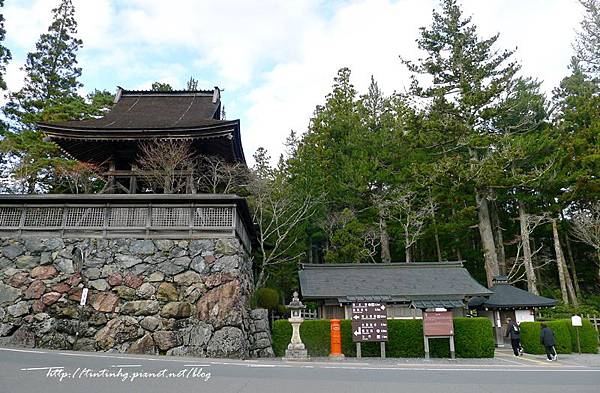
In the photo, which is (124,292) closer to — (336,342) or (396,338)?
(336,342)

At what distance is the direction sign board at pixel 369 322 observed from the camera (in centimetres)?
1372

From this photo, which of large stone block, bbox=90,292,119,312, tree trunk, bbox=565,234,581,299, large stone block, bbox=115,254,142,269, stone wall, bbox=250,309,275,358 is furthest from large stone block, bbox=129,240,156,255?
tree trunk, bbox=565,234,581,299

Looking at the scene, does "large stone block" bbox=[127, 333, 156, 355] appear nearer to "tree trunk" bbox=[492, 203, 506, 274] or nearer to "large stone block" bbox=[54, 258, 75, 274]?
"large stone block" bbox=[54, 258, 75, 274]

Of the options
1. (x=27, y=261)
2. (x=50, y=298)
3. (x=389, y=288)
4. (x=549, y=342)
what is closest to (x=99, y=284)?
(x=50, y=298)

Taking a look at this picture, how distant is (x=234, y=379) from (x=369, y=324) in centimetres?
751

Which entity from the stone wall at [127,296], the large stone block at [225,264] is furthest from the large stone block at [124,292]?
the large stone block at [225,264]

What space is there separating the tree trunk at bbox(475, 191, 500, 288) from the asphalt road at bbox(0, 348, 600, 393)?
14752 millimetres

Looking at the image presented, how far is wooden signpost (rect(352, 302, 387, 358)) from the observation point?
1372 cm

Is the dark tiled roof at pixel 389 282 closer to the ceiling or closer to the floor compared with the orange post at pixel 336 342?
→ closer to the ceiling

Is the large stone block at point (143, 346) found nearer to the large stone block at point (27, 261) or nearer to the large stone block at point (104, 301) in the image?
the large stone block at point (104, 301)

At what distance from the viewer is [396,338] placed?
47.9 feet

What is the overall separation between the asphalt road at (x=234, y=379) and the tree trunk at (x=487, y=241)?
14.8 metres

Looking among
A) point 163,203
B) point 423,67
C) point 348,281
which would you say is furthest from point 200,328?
point 423,67

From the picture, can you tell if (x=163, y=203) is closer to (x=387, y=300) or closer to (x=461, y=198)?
(x=387, y=300)
